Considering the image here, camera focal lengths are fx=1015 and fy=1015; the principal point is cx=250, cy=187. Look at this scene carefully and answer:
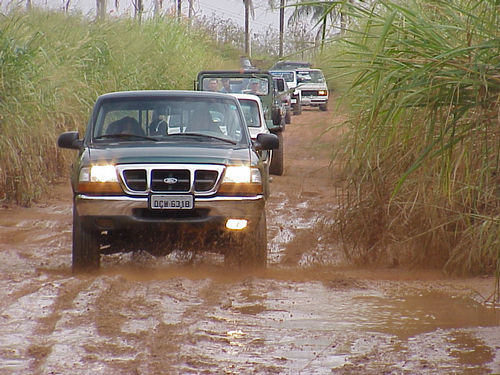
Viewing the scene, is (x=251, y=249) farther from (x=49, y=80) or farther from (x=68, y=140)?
(x=49, y=80)

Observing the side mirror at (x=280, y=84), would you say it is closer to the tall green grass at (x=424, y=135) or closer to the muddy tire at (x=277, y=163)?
the muddy tire at (x=277, y=163)

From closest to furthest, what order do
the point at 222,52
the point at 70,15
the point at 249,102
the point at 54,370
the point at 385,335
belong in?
the point at 54,370 → the point at 385,335 → the point at 249,102 → the point at 70,15 → the point at 222,52

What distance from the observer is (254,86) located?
60.3 feet

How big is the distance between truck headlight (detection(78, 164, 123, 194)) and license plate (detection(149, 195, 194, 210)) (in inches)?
10.5

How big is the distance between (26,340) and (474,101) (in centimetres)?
262

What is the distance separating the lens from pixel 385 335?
5.73 metres

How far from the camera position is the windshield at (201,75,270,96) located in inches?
681

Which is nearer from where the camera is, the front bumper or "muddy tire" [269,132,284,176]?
the front bumper

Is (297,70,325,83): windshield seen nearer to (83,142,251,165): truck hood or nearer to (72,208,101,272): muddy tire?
(83,142,251,165): truck hood

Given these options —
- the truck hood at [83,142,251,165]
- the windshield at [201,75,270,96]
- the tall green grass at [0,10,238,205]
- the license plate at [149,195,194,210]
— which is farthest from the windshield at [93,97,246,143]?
the windshield at [201,75,270,96]

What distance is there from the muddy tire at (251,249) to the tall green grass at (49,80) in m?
4.62

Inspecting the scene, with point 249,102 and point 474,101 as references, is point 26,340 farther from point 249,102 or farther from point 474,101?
point 249,102

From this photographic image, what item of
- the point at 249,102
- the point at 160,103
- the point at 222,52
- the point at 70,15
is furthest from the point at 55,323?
the point at 222,52

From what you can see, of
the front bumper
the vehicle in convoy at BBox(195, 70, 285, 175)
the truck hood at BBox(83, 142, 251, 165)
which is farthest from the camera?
the vehicle in convoy at BBox(195, 70, 285, 175)
